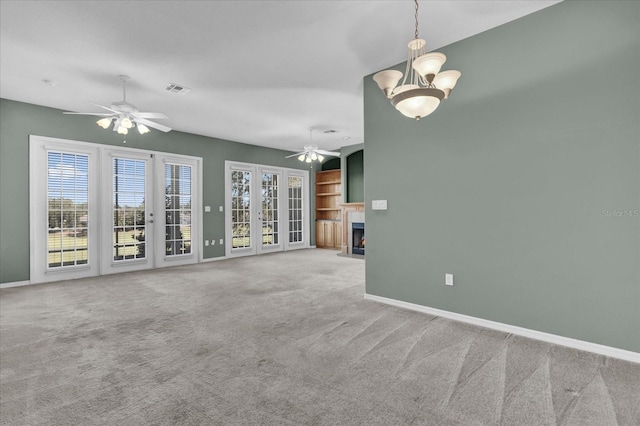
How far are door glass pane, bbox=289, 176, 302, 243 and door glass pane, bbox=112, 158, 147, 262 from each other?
4.06 metres

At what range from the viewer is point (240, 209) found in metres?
8.24

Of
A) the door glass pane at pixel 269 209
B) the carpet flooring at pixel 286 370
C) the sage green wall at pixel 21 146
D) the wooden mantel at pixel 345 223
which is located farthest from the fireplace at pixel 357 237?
the sage green wall at pixel 21 146

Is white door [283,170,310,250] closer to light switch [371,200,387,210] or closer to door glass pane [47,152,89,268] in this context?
door glass pane [47,152,89,268]

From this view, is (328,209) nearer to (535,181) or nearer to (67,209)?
(67,209)

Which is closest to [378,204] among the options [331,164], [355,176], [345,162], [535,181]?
[535,181]

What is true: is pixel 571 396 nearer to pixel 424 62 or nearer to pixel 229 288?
pixel 424 62

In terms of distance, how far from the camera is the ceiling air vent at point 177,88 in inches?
175

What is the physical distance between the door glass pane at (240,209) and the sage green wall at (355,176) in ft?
9.70

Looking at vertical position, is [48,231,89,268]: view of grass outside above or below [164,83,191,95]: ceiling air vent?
below

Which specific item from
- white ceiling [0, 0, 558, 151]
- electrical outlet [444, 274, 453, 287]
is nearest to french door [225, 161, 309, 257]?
white ceiling [0, 0, 558, 151]

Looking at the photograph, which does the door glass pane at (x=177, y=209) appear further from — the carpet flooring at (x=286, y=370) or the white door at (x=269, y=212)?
the carpet flooring at (x=286, y=370)

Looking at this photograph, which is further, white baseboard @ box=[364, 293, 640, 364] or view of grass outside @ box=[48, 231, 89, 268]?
view of grass outside @ box=[48, 231, 89, 268]

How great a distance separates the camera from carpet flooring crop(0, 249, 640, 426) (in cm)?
182

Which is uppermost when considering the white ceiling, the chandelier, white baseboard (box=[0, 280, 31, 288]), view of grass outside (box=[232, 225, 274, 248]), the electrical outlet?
the white ceiling
